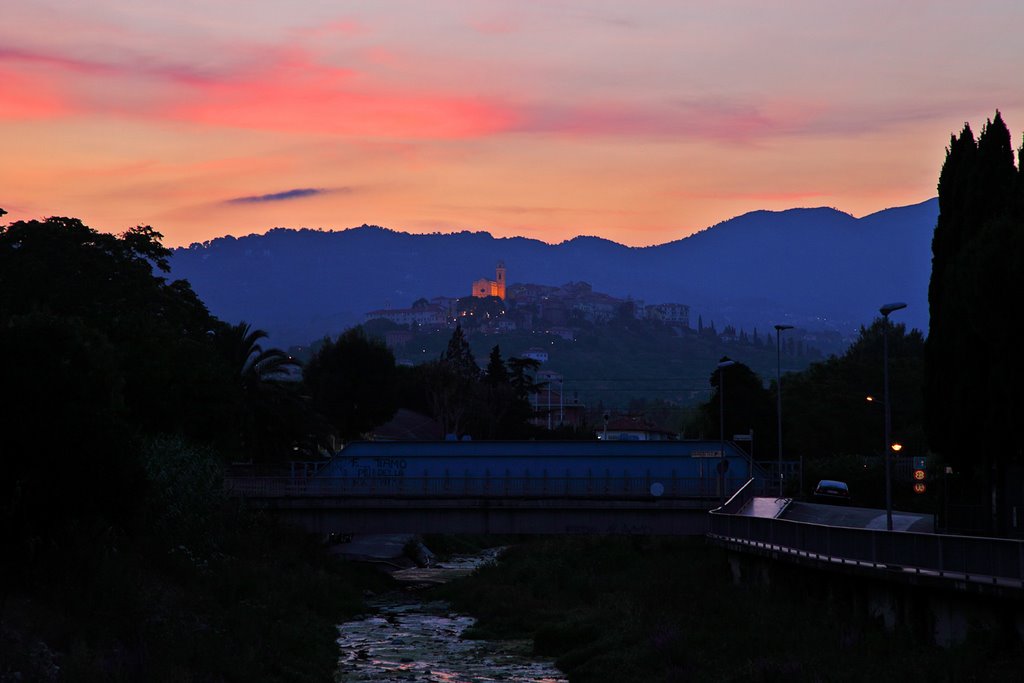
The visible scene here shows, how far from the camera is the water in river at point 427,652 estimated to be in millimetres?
48469

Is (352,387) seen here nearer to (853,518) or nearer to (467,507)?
(467,507)

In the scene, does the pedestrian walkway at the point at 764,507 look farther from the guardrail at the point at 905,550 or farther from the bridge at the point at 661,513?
the guardrail at the point at 905,550

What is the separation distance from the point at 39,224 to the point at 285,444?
23.3 m

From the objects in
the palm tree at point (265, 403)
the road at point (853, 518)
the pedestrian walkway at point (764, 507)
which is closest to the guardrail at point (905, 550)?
the road at point (853, 518)

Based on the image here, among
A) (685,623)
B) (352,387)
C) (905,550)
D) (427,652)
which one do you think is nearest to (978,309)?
(905,550)

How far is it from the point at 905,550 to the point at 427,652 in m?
23.1

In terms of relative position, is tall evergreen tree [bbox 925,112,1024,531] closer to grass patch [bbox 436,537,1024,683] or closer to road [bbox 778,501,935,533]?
road [bbox 778,501,935,533]

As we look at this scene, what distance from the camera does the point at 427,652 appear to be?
178ft

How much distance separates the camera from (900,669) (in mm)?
33438

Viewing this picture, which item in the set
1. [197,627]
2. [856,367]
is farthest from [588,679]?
[856,367]

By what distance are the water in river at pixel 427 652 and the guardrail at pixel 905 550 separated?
999 cm

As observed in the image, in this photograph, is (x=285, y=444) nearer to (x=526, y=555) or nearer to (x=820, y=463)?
(x=526, y=555)

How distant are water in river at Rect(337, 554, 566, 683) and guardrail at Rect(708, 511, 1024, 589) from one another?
9.99 meters

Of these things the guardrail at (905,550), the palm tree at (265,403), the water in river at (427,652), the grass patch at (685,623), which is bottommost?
the water in river at (427,652)
